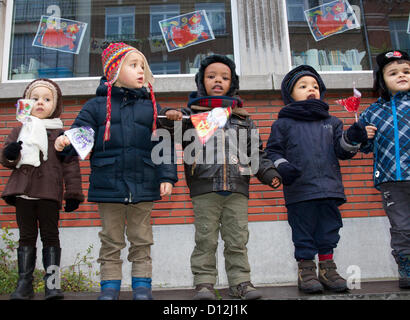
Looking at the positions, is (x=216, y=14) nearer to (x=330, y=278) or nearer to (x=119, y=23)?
(x=119, y=23)

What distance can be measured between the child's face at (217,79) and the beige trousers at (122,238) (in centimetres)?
112

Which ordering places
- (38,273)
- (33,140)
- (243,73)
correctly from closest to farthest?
(33,140), (38,273), (243,73)

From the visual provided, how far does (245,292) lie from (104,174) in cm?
135

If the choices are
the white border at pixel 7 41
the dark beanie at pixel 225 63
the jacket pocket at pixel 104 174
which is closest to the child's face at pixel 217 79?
the dark beanie at pixel 225 63

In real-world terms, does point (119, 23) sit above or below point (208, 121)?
above

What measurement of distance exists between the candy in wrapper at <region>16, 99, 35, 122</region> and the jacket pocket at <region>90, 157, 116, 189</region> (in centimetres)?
80

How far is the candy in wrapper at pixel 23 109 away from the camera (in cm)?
320

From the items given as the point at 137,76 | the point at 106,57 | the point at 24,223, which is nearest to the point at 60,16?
the point at 106,57

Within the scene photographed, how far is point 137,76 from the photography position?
3.18 m

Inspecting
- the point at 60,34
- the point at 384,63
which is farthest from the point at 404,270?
the point at 60,34

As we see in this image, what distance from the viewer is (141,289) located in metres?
2.77

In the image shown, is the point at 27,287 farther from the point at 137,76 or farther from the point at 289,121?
the point at 289,121

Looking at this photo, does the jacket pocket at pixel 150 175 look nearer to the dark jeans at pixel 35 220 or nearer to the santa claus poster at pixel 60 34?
the dark jeans at pixel 35 220
